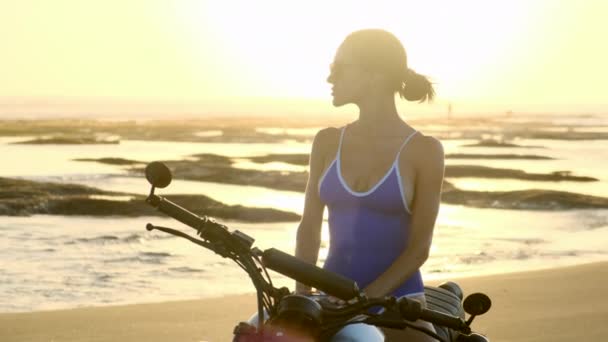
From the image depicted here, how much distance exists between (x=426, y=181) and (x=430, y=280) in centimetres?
770

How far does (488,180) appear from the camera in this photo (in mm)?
32562

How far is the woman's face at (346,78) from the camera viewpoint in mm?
3697

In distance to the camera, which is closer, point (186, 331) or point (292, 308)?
point (292, 308)

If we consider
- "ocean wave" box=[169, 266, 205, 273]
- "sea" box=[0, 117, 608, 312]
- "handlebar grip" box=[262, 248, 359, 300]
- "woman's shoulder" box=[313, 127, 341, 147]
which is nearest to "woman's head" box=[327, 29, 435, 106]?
"woman's shoulder" box=[313, 127, 341, 147]

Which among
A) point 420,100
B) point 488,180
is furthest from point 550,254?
point 488,180

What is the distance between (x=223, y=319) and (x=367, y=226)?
17.5 ft

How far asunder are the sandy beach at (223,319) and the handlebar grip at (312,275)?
18.0ft

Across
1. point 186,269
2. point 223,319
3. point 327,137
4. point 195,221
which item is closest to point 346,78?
point 327,137

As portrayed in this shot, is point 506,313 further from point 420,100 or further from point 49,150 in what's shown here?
point 49,150

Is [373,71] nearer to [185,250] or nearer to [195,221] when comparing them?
[195,221]

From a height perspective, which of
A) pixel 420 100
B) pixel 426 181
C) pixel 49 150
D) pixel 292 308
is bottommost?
pixel 49 150

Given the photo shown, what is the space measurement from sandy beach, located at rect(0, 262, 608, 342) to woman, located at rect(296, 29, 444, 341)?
4.51 metres

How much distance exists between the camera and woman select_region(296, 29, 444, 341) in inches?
139

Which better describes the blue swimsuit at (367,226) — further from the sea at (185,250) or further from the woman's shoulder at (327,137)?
the sea at (185,250)
